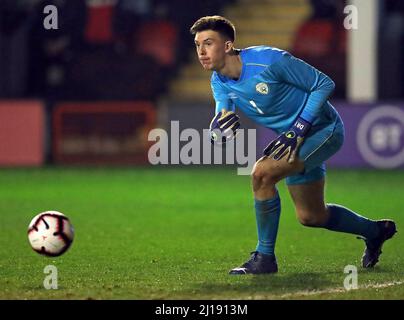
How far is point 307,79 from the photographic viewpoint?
6773 millimetres

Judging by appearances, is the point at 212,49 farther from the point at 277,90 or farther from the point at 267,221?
the point at 267,221

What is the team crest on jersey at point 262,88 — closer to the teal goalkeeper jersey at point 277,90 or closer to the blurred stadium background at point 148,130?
the teal goalkeeper jersey at point 277,90

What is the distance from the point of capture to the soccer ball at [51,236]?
22.5 ft

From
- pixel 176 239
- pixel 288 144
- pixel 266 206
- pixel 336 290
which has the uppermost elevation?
pixel 288 144

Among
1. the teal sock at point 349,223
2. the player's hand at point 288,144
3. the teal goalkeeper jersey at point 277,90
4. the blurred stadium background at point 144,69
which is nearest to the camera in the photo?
the player's hand at point 288,144

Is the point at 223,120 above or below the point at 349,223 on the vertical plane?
above

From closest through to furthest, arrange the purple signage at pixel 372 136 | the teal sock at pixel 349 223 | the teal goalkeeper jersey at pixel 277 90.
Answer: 1. the teal goalkeeper jersey at pixel 277 90
2. the teal sock at pixel 349 223
3. the purple signage at pixel 372 136

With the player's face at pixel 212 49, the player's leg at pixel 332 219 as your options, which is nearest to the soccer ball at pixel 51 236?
the player's face at pixel 212 49

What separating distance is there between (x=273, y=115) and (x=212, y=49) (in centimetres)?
60

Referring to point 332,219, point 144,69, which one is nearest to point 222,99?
point 332,219

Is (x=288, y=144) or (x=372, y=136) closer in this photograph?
(x=288, y=144)

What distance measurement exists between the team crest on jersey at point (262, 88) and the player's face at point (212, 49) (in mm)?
263

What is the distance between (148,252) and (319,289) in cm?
207

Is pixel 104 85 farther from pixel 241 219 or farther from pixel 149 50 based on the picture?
pixel 241 219
